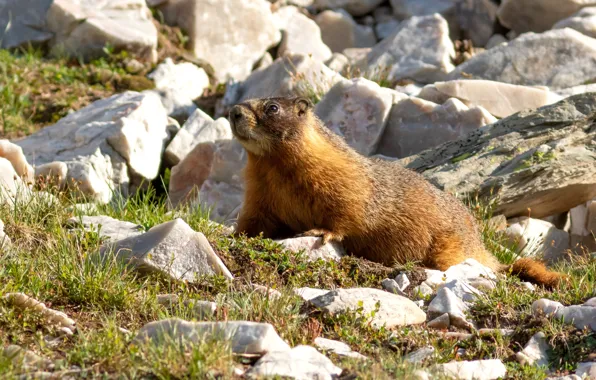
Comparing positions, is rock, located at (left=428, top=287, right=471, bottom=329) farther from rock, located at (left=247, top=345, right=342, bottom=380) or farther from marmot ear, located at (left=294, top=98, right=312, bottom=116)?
marmot ear, located at (left=294, top=98, right=312, bottom=116)

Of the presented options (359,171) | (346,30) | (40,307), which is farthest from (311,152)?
(346,30)

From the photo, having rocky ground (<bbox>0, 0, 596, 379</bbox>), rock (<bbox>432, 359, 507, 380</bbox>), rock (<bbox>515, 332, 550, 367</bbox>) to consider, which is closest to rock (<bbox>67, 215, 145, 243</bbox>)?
rocky ground (<bbox>0, 0, 596, 379</bbox>)

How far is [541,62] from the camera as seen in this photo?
1338 cm

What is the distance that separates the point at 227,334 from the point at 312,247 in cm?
277

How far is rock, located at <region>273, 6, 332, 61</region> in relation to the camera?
16734 mm

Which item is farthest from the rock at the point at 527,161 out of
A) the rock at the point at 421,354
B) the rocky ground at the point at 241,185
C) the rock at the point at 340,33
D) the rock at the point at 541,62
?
the rock at the point at 340,33

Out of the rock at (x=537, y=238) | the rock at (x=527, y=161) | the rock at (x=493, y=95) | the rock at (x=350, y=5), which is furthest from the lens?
the rock at (x=350, y=5)

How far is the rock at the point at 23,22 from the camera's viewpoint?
14.9 m

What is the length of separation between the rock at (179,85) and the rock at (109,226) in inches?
239

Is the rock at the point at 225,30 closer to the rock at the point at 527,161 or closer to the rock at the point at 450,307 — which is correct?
the rock at the point at 527,161

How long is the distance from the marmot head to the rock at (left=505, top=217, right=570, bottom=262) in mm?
2827

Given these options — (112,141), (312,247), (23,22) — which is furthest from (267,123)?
(23,22)

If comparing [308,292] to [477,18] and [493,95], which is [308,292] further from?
[477,18]

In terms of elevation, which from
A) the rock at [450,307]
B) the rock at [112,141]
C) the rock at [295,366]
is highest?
the rock at [295,366]
